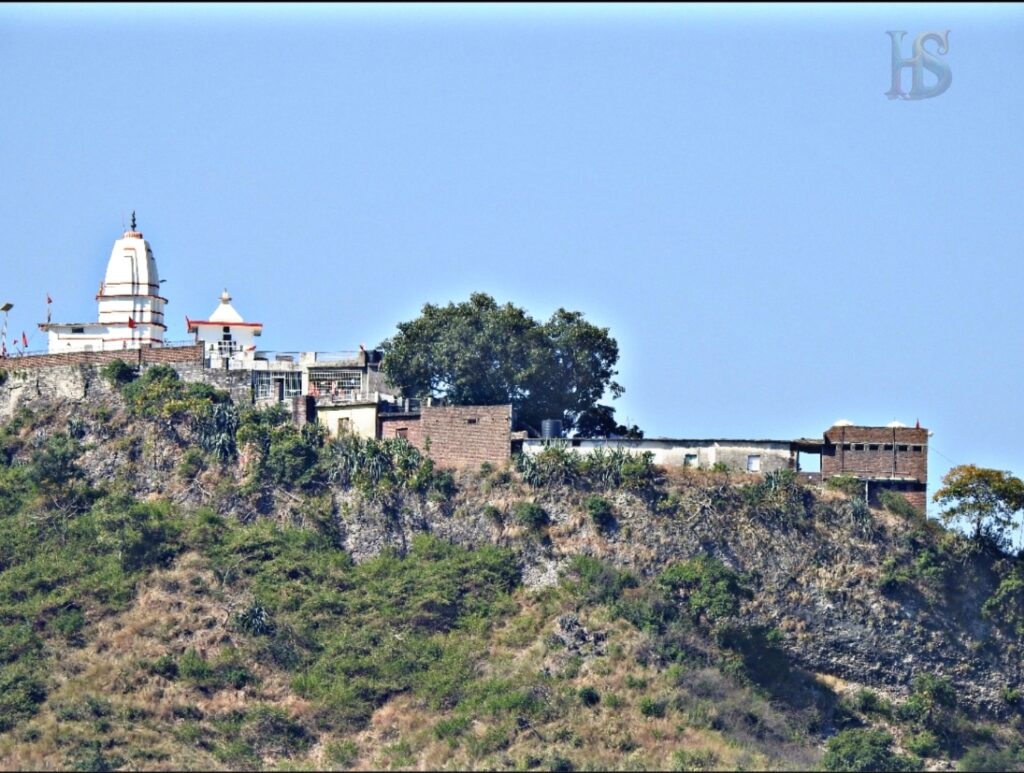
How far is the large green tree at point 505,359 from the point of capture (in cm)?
9106

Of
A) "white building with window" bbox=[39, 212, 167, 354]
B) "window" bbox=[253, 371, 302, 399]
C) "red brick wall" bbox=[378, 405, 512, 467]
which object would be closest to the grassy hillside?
"red brick wall" bbox=[378, 405, 512, 467]

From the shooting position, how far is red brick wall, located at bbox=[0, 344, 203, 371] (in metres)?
96.0

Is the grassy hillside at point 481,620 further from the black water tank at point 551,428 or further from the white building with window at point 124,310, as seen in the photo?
the white building with window at point 124,310

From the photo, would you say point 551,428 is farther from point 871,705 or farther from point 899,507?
point 871,705

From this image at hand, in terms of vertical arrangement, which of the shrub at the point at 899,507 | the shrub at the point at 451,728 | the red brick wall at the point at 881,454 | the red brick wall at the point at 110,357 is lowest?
the shrub at the point at 451,728

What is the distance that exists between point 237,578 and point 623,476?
505 inches

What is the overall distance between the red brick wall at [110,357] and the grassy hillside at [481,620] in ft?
16.2

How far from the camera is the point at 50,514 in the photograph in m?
91.1

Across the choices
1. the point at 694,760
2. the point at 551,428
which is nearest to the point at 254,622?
the point at 551,428

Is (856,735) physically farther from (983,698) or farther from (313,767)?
(313,767)

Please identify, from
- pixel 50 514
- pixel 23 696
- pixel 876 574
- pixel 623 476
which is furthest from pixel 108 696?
pixel 876 574

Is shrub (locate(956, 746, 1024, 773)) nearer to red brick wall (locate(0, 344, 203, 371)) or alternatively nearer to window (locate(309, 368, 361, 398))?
window (locate(309, 368, 361, 398))

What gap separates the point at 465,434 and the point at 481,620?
730 centimetres

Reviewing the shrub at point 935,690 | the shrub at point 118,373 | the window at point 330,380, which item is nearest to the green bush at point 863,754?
the shrub at point 935,690
